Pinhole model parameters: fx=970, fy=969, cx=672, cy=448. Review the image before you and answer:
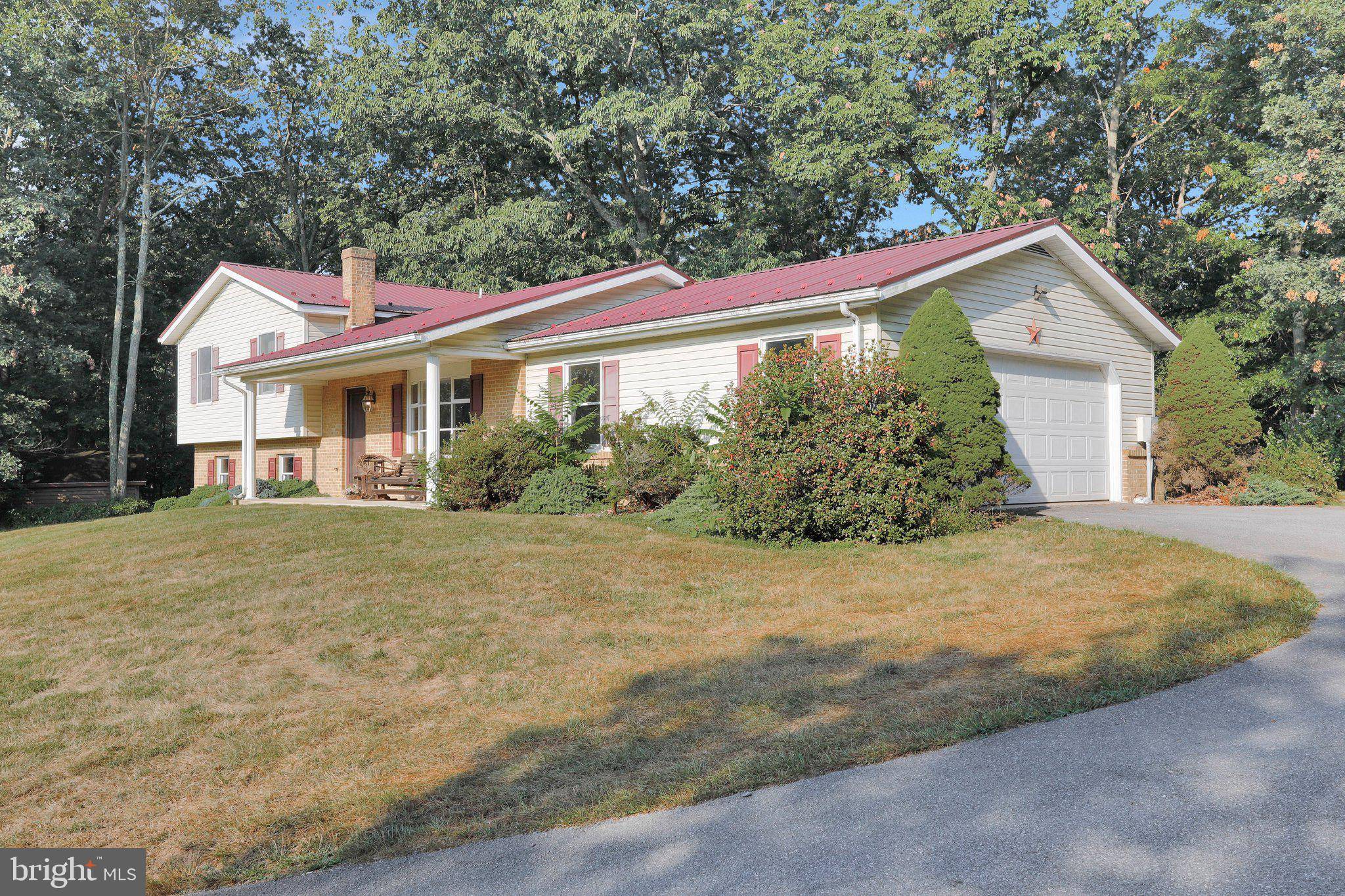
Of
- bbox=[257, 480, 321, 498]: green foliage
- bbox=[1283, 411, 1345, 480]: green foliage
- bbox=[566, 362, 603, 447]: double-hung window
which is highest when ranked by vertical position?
bbox=[566, 362, 603, 447]: double-hung window

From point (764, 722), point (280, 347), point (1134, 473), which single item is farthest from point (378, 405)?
point (764, 722)

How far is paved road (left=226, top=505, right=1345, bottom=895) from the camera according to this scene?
329 centimetres

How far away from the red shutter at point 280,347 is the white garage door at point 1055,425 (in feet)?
56.0

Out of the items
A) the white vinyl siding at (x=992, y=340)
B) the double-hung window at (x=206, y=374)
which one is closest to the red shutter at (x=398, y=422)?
the white vinyl siding at (x=992, y=340)

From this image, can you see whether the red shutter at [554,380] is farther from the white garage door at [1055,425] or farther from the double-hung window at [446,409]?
the white garage door at [1055,425]

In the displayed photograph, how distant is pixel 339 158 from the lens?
Result: 34.9 m

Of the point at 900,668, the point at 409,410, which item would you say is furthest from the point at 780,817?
the point at 409,410

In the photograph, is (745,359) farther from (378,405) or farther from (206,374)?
(206,374)

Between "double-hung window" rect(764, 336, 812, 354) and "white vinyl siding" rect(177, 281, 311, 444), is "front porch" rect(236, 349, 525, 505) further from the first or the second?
"double-hung window" rect(764, 336, 812, 354)

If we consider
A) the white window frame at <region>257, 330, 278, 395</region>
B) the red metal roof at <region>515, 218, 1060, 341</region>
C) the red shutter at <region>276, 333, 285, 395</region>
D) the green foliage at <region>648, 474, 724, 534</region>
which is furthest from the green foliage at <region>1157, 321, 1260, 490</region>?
the white window frame at <region>257, 330, 278, 395</region>

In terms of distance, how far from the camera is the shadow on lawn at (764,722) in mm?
4441

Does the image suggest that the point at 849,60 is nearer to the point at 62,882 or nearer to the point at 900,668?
the point at 900,668

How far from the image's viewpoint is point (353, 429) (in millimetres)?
22469

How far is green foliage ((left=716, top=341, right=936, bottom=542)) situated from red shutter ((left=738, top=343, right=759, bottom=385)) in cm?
305
